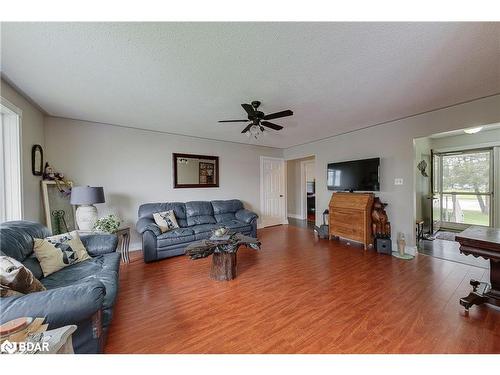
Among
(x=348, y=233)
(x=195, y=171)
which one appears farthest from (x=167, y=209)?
(x=348, y=233)

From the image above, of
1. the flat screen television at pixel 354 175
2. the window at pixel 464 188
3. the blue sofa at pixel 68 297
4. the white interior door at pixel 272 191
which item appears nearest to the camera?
the blue sofa at pixel 68 297

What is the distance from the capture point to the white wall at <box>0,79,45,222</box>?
238 cm

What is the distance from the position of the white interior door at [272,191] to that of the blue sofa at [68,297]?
4.18 metres

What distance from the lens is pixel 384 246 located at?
339 centimetres

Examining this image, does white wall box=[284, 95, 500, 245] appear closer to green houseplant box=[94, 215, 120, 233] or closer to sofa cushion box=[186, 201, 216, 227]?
sofa cushion box=[186, 201, 216, 227]

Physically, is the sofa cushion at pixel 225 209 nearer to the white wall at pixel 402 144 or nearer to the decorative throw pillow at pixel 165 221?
the decorative throw pillow at pixel 165 221

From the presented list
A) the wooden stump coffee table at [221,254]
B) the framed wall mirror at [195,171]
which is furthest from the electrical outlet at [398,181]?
the framed wall mirror at [195,171]

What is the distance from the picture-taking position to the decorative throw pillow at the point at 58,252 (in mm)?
1806

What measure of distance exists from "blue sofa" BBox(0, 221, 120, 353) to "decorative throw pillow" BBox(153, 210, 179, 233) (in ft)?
4.78

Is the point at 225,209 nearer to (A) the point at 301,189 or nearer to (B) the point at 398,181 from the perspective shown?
(A) the point at 301,189
